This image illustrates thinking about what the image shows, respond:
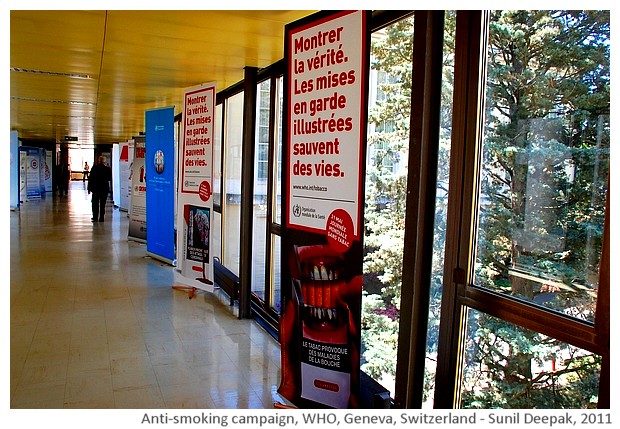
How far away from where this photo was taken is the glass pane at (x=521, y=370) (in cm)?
201

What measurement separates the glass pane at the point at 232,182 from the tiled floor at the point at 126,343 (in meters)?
0.77

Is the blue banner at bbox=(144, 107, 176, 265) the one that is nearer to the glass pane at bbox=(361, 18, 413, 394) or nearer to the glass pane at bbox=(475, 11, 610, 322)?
the glass pane at bbox=(361, 18, 413, 394)

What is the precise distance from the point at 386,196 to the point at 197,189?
3.31 meters

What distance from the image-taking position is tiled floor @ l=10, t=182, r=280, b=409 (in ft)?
11.8

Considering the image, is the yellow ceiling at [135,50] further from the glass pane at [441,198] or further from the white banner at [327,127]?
the glass pane at [441,198]

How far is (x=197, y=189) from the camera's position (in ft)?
19.9

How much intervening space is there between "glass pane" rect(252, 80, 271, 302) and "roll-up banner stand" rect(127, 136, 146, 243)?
5000 millimetres

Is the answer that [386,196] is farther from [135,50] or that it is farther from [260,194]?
[135,50]

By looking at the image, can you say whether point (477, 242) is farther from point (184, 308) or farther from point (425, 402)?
point (184, 308)

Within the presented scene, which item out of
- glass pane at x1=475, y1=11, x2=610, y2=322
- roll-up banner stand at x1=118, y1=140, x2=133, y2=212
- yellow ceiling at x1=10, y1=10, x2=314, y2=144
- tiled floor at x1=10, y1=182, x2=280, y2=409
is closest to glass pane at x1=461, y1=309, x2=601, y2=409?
glass pane at x1=475, y1=11, x2=610, y2=322

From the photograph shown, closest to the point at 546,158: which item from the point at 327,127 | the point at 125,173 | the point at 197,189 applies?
the point at 327,127

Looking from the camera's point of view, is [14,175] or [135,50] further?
[14,175]

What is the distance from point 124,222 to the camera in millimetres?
14312

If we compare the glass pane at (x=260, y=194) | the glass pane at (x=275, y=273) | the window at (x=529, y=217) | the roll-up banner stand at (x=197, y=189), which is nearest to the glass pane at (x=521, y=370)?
the window at (x=529, y=217)
